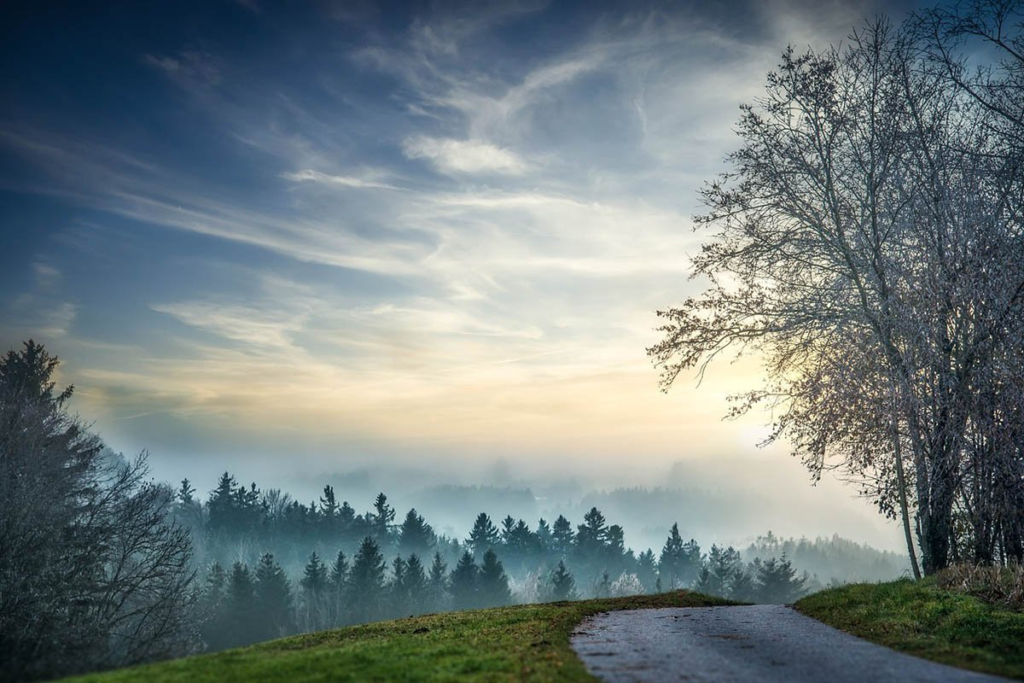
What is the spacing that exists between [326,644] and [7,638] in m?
17.2

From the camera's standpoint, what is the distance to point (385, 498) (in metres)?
113

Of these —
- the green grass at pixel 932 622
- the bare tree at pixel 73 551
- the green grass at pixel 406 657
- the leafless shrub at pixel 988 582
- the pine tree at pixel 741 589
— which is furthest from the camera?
the pine tree at pixel 741 589

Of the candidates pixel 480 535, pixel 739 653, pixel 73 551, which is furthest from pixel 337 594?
pixel 739 653

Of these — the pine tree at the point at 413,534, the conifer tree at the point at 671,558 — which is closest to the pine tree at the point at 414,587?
the pine tree at the point at 413,534

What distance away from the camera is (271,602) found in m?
69.9

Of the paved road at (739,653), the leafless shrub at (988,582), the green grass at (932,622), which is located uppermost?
the leafless shrub at (988,582)

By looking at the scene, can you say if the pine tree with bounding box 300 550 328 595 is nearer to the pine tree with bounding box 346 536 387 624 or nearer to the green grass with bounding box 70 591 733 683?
the pine tree with bounding box 346 536 387 624

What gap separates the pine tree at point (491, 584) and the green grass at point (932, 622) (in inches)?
2986

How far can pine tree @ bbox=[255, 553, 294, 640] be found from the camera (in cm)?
6906

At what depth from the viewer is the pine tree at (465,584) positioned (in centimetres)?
8750

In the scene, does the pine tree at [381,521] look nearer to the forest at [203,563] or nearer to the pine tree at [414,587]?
the forest at [203,563]

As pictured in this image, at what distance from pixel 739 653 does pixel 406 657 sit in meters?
5.51

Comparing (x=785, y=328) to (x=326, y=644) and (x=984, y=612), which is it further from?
(x=326, y=644)

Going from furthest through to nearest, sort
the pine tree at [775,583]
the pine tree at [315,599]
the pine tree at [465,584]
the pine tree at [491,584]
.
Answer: the pine tree at [491,584] → the pine tree at [465,584] → the pine tree at [775,583] → the pine tree at [315,599]
